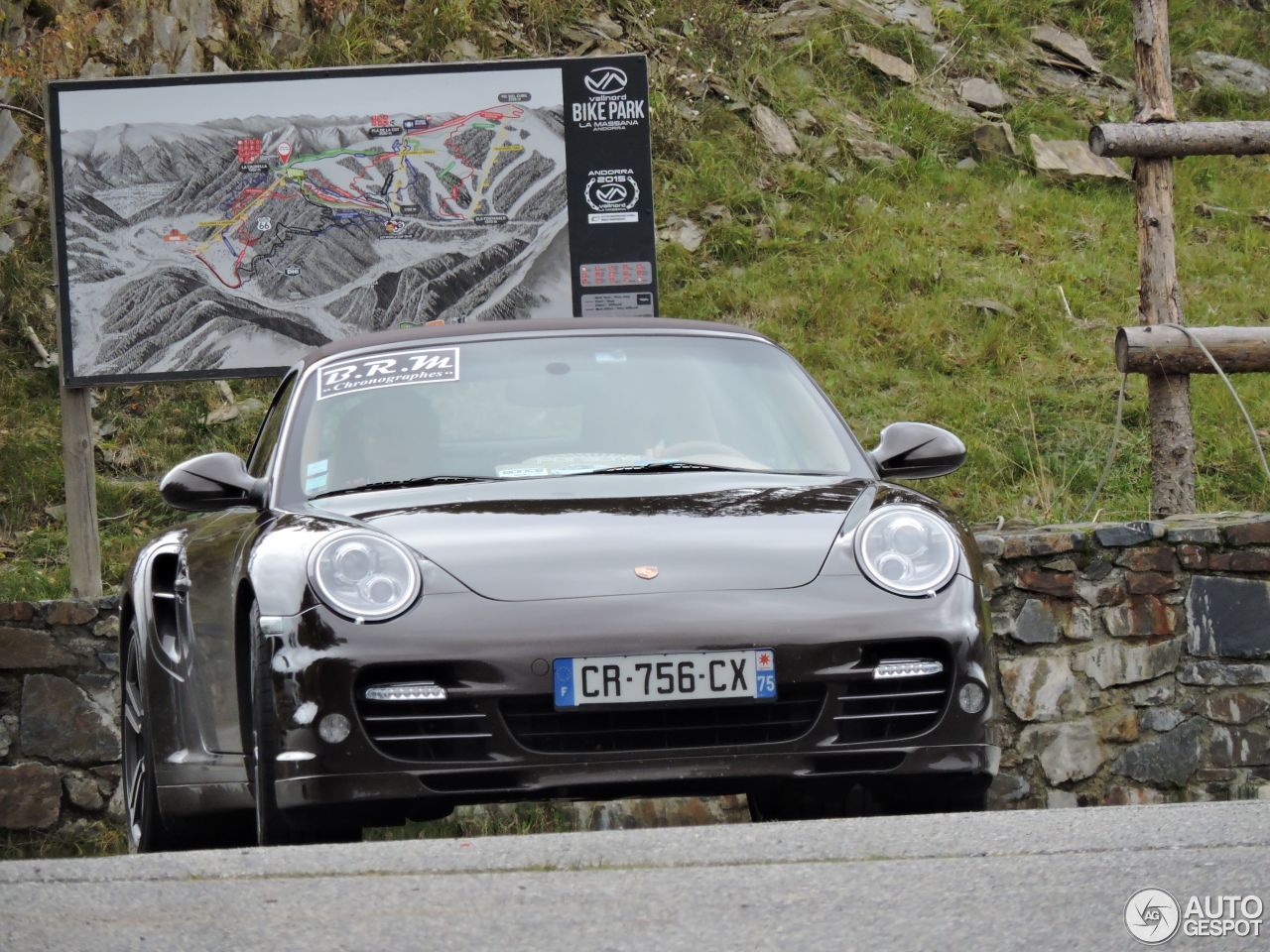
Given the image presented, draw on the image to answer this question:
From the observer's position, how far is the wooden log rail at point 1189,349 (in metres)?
8.84

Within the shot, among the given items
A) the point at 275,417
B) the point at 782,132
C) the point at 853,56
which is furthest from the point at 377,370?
the point at 853,56

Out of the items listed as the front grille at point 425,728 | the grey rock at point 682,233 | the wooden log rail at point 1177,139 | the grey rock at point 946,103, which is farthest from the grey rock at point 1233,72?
the front grille at point 425,728

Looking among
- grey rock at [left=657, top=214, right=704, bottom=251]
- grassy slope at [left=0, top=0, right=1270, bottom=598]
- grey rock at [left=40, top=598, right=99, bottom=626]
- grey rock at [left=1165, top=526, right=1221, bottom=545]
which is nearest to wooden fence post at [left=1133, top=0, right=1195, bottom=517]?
grey rock at [left=1165, top=526, right=1221, bottom=545]

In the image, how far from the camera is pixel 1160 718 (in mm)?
7844

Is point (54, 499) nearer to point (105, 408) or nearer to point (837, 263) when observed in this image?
point (105, 408)

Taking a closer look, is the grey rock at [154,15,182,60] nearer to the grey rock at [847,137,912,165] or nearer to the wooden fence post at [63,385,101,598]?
the grey rock at [847,137,912,165]

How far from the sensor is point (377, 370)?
5.73m

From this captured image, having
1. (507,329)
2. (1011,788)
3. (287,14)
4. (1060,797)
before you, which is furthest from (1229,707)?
(287,14)

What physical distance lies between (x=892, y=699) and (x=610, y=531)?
0.73 metres

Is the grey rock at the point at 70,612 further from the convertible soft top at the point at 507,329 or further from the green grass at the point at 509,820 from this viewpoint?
the convertible soft top at the point at 507,329

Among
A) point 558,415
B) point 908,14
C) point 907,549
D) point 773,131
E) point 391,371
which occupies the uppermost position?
point 908,14

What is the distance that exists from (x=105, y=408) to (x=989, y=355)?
6266mm

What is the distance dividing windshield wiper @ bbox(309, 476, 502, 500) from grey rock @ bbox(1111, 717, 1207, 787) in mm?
3556

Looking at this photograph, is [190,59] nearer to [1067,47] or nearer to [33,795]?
[1067,47]
